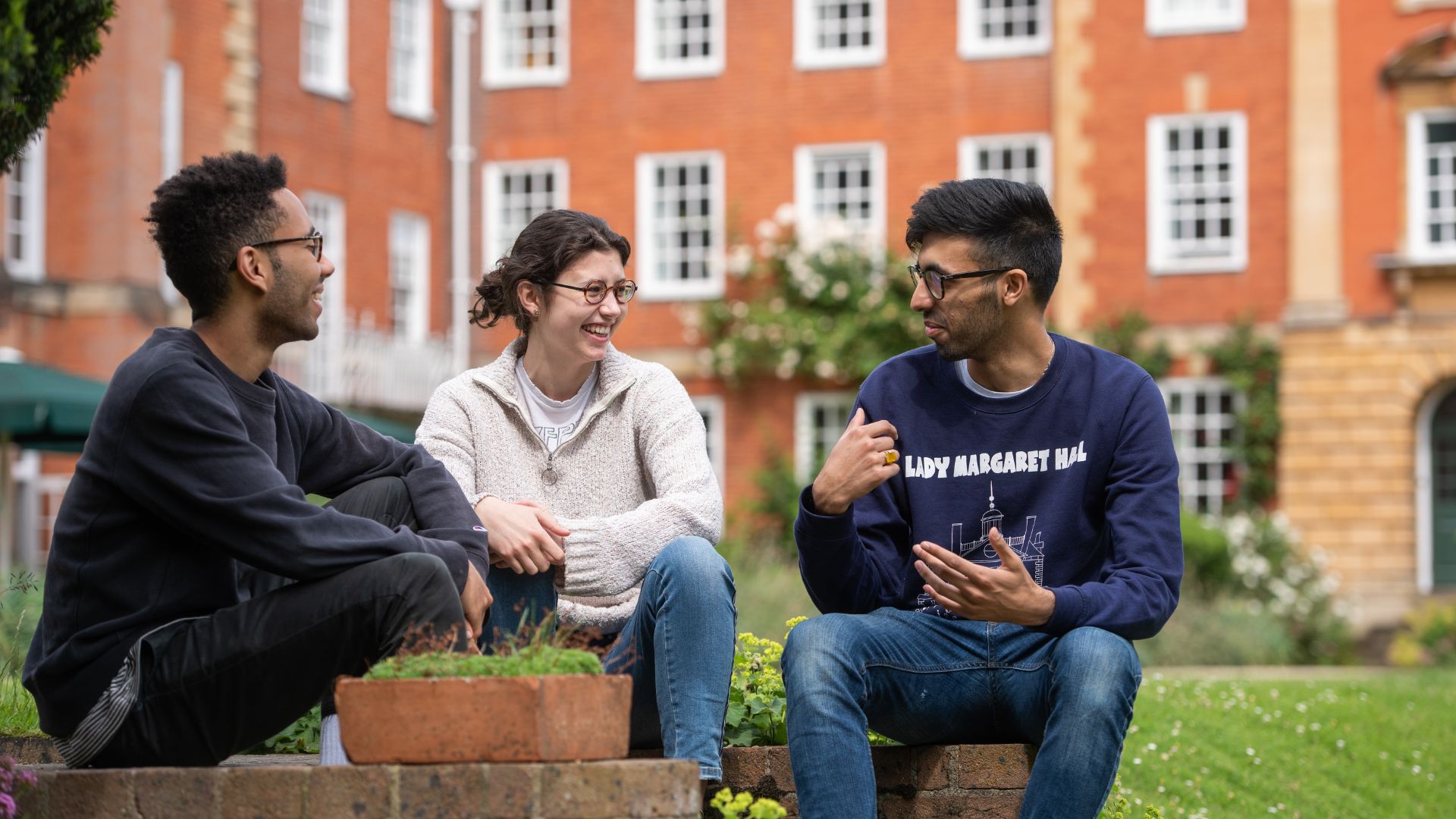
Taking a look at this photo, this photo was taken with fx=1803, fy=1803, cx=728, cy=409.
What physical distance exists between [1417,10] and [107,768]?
1924cm

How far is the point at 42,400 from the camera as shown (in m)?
11.5

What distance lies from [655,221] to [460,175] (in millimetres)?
2567

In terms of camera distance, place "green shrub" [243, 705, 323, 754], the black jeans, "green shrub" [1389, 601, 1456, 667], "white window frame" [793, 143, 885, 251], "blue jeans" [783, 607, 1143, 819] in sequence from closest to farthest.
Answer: the black jeans < "blue jeans" [783, 607, 1143, 819] < "green shrub" [243, 705, 323, 754] < "green shrub" [1389, 601, 1456, 667] < "white window frame" [793, 143, 885, 251]

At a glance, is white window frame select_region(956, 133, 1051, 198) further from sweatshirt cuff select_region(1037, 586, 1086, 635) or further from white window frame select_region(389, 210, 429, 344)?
sweatshirt cuff select_region(1037, 586, 1086, 635)

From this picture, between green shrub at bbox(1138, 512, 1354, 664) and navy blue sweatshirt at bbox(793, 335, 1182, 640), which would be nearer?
navy blue sweatshirt at bbox(793, 335, 1182, 640)

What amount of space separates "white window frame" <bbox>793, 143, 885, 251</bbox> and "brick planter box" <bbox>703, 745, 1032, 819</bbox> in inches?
696

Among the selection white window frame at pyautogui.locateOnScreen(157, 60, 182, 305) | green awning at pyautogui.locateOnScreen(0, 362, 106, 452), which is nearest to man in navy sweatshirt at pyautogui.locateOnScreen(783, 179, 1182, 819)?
green awning at pyautogui.locateOnScreen(0, 362, 106, 452)

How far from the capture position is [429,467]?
3922 mm

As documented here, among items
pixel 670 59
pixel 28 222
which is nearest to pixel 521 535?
pixel 28 222

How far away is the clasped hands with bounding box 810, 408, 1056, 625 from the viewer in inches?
148

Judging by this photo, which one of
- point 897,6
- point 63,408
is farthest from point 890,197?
point 63,408

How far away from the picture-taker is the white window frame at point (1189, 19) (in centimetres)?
2066

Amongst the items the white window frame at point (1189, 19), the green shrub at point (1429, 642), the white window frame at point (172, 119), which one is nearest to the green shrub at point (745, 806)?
the green shrub at point (1429, 642)

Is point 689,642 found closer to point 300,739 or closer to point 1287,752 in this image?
point 300,739
